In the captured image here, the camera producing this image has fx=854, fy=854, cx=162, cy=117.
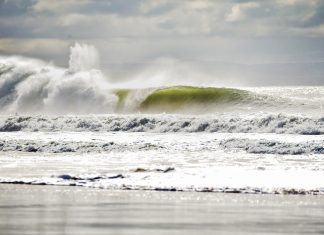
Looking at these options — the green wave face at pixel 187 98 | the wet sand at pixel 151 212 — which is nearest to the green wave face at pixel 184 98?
the green wave face at pixel 187 98

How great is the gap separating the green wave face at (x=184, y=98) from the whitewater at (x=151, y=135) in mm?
68

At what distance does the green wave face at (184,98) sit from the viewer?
160 feet

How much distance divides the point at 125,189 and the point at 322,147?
9846 millimetres

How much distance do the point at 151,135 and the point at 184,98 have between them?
17228 millimetres

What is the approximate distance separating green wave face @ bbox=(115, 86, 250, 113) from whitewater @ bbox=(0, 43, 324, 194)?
2.7 inches

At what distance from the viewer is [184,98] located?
51.8m

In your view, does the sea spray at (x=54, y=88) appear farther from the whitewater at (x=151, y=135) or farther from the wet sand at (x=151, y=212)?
the wet sand at (x=151, y=212)

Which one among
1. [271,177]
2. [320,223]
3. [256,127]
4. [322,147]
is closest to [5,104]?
[256,127]

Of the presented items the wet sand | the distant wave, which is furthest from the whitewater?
the wet sand

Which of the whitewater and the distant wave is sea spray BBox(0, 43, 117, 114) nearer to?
the whitewater

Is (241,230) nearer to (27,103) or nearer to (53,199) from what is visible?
(53,199)

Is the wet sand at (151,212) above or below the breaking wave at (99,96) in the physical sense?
below

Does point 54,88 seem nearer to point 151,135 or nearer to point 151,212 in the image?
point 151,135

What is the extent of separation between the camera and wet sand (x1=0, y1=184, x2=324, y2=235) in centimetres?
1329
